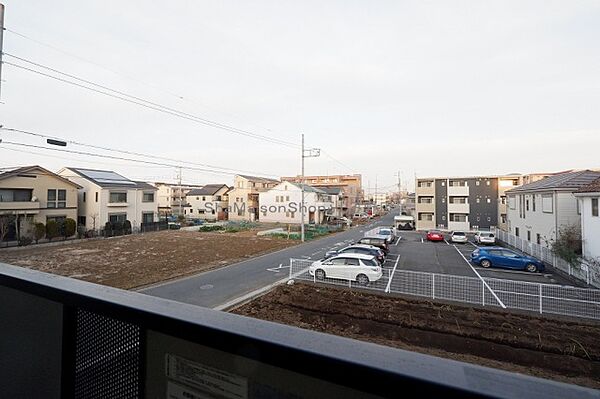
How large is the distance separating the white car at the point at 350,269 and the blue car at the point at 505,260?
517 cm

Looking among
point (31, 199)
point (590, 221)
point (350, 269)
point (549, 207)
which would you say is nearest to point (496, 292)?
point (350, 269)

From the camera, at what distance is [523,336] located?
4.73 metres

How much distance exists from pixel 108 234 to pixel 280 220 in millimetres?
15422

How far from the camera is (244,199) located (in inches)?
1315

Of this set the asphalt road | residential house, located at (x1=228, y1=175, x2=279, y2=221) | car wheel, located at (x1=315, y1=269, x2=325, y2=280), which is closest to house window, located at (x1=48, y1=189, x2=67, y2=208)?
the asphalt road

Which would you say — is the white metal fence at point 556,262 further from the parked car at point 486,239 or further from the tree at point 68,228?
the tree at point 68,228

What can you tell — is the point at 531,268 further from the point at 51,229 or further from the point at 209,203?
the point at 209,203

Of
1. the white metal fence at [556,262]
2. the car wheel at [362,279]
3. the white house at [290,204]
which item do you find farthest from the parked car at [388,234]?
the white house at [290,204]

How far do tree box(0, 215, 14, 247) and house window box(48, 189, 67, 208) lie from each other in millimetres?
2328

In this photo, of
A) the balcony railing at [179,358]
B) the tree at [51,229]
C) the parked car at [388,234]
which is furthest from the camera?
the parked car at [388,234]

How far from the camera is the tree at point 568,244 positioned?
9109 mm

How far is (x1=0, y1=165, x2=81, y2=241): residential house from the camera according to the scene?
1412 cm

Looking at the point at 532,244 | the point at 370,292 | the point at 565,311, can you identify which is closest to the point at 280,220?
the point at 532,244

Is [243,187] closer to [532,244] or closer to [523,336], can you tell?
[532,244]
